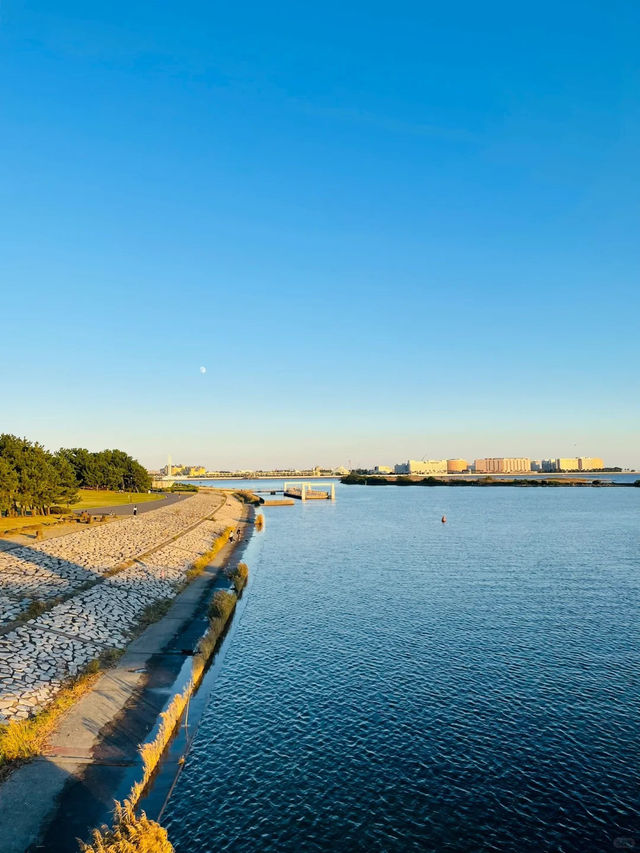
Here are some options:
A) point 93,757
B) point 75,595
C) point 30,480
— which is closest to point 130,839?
point 93,757

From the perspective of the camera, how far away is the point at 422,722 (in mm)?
22594

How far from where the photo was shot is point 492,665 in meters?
28.9

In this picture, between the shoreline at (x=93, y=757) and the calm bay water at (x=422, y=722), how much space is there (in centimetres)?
204

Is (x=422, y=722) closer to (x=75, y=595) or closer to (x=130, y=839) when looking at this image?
(x=130, y=839)

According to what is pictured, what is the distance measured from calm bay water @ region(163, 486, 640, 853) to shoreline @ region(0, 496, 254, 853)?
80.5 inches

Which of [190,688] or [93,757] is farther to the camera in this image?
[190,688]

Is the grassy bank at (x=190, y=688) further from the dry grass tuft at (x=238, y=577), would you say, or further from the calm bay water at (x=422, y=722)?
the calm bay water at (x=422, y=722)

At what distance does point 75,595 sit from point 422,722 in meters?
23.1

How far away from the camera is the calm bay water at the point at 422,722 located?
52.9ft

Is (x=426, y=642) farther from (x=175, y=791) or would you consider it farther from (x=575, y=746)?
(x=175, y=791)

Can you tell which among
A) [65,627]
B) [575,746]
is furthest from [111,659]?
[575,746]

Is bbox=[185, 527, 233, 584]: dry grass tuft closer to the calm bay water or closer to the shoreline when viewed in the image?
the calm bay water

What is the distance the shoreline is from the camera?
14438 millimetres

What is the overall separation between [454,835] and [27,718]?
1436cm
